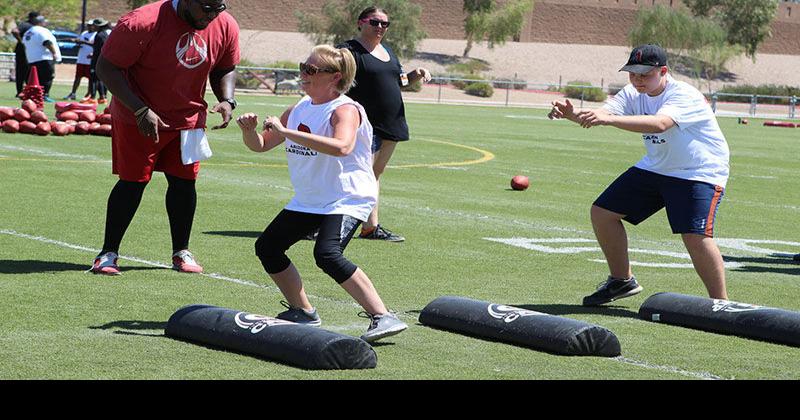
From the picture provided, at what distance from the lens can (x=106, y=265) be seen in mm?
9922

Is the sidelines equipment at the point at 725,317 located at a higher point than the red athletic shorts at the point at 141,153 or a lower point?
lower

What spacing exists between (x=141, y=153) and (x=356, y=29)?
248 ft

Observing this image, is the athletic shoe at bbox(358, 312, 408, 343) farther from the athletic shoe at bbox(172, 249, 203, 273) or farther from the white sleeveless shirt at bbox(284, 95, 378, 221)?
the athletic shoe at bbox(172, 249, 203, 273)

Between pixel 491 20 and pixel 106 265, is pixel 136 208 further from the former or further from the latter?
pixel 491 20

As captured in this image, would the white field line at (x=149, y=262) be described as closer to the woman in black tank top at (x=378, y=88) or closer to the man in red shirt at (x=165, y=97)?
the man in red shirt at (x=165, y=97)

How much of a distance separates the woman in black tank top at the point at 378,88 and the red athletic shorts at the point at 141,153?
2.40 m

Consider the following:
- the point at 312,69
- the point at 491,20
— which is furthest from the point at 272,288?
the point at 491,20

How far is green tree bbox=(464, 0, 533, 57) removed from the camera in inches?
3893

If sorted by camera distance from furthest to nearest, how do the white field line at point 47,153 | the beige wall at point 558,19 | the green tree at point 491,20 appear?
the beige wall at point 558,19 → the green tree at point 491,20 → the white field line at point 47,153

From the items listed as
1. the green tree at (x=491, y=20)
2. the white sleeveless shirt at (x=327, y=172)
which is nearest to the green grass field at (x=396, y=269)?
the white sleeveless shirt at (x=327, y=172)

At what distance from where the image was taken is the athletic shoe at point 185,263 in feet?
33.5

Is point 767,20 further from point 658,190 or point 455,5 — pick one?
point 658,190
